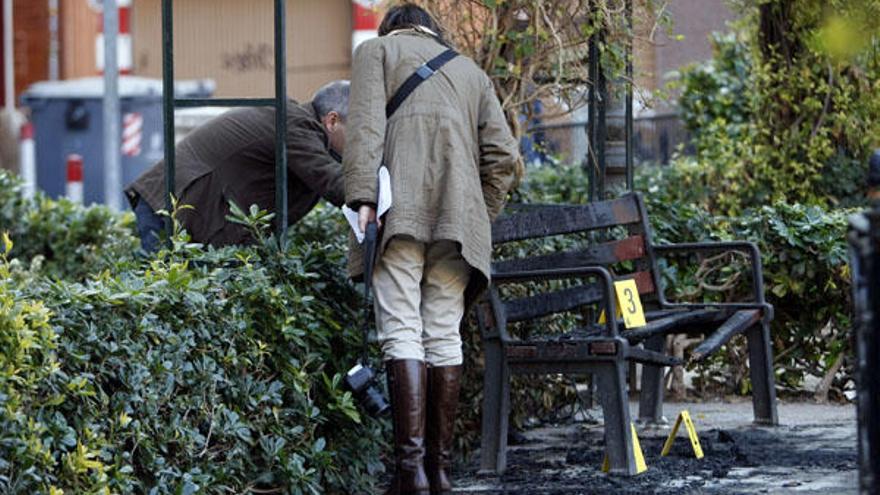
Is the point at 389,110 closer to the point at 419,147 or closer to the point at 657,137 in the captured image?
the point at 419,147

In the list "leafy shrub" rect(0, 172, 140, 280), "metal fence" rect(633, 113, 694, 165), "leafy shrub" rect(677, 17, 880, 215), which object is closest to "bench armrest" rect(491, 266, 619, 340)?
"leafy shrub" rect(677, 17, 880, 215)

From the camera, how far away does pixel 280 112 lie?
6.04 metres

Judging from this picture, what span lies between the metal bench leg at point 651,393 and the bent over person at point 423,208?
4.53 ft

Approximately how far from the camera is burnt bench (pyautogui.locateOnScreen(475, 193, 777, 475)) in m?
5.79

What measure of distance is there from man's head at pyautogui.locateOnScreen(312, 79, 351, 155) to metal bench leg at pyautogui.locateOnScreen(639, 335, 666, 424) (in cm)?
150

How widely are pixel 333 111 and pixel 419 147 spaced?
2.95 feet

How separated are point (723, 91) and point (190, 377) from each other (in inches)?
361

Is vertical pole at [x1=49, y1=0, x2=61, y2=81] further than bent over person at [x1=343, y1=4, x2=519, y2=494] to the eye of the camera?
Yes

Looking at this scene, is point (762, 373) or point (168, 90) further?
point (762, 373)

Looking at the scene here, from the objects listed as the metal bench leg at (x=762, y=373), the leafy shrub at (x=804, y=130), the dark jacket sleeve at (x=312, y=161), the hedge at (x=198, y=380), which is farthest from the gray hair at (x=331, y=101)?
the leafy shrub at (x=804, y=130)

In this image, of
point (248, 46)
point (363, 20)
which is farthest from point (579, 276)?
point (363, 20)

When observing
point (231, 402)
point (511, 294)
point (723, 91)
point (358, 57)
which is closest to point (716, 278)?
point (511, 294)

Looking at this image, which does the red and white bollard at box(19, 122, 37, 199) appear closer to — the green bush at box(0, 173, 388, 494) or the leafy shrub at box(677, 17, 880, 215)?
the leafy shrub at box(677, 17, 880, 215)

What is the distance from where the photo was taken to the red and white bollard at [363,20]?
752 centimetres
